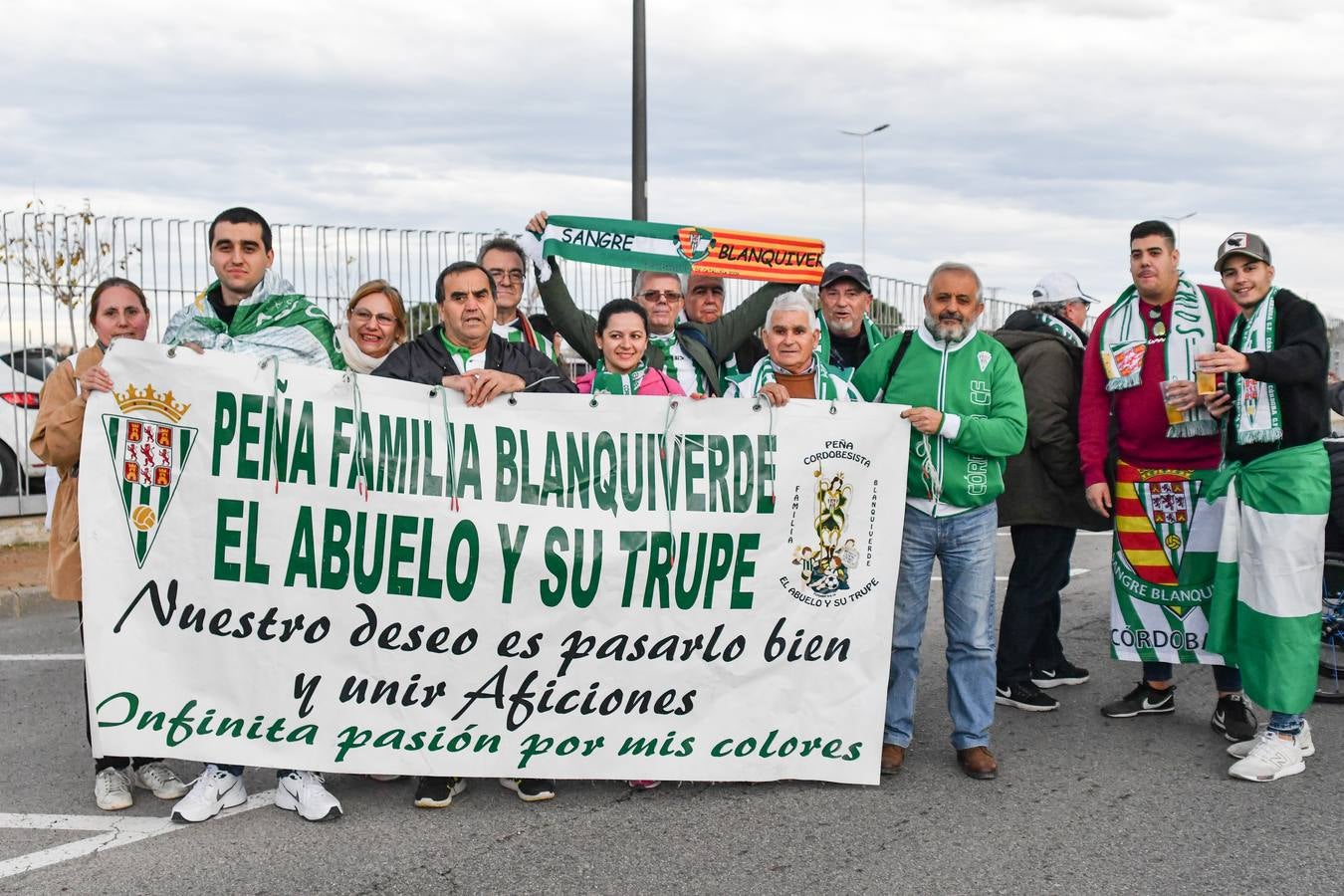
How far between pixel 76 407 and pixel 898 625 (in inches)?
124

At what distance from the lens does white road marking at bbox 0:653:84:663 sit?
706 centimetres

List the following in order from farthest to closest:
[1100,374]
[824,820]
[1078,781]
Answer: [1100,374] < [1078,781] < [824,820]

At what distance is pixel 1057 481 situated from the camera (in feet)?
19.5

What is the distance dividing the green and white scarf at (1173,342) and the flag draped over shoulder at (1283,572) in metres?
0.36

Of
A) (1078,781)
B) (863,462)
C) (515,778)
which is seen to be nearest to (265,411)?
(515,778)

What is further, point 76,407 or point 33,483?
point 33,483

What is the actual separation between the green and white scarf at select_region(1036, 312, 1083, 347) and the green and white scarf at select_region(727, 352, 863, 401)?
1745mm

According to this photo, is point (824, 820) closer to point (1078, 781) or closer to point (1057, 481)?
point (1078, 781)

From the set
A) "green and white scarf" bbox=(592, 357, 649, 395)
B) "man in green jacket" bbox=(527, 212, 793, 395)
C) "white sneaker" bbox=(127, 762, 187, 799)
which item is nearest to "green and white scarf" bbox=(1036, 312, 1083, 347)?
"man in green jacket" bbox=(527, 212, 793, 395)

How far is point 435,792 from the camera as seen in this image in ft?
14.7

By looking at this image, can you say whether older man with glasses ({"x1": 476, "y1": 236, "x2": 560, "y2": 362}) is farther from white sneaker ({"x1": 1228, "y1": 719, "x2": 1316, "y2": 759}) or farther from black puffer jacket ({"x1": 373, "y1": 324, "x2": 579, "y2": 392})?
white sneaker ({"x1": 1228, "y1": 719, "x2": 1316, "y2": 759})

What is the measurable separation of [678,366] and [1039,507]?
1838mm

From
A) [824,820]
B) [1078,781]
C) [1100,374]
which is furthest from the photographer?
[1100,374]

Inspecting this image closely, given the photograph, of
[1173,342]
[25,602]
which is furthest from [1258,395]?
[25,602]
